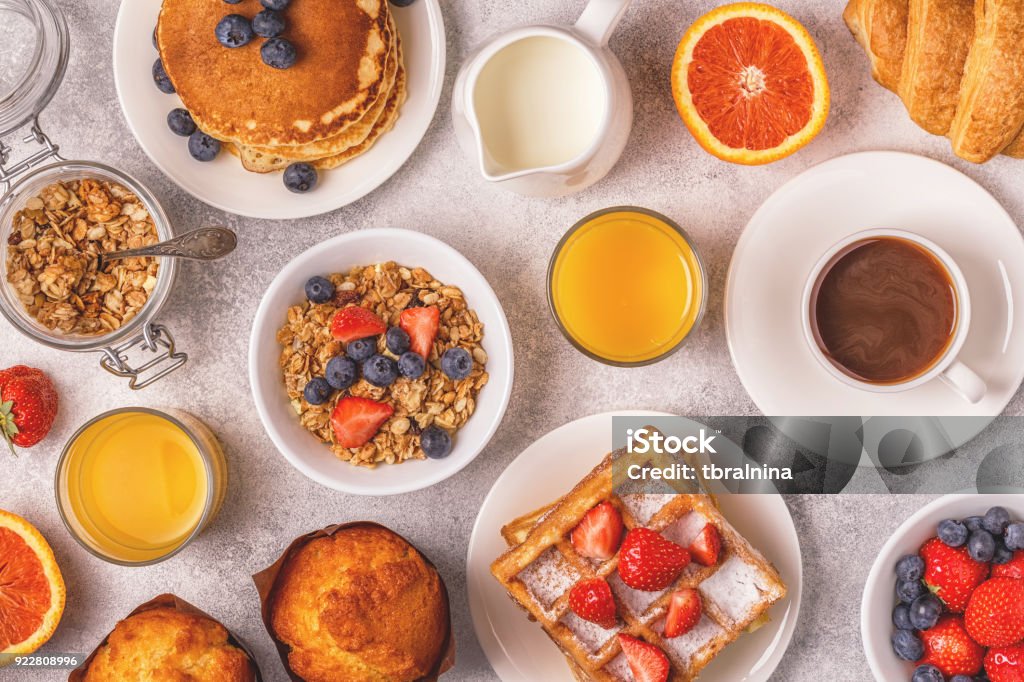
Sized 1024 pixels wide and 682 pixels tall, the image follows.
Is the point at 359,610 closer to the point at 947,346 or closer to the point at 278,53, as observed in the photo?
the point at 278,53

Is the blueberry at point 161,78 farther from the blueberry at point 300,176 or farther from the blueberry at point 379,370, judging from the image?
the blueberry at point 379,370

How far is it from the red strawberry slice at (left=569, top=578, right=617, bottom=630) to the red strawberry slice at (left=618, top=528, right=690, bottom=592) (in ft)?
0.17

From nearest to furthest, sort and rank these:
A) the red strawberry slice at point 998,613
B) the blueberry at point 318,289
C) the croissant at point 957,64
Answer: the croissant at point 957,64 < the red strawberry slice at point 998,613 < the blueberry at point 318,289

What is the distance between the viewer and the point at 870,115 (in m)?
1.94

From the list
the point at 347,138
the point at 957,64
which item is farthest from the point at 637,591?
the point at 957,64

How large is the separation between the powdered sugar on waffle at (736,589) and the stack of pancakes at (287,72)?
125cm

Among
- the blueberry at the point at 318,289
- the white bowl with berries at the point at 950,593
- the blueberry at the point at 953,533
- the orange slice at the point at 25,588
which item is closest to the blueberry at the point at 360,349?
the blueberry at the point at 318,289

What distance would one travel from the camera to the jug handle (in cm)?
171

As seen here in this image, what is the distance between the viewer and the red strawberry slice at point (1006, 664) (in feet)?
5.86

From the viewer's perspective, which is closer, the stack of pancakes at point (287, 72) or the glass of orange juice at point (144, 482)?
the stack of pancakes at point (287, 72)

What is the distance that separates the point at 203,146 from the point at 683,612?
1469 mm

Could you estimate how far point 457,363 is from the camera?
184cm

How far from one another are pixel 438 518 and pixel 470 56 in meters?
1.08

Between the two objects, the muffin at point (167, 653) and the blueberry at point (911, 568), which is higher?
the blueberry at point (911, 568)
